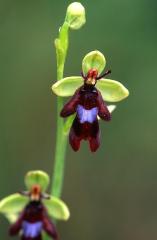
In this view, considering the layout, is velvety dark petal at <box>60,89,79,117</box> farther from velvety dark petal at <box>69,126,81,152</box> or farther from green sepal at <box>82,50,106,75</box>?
green sepal at <box>82,50,106,75</box>

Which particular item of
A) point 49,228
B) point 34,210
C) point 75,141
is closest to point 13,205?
point 34,210

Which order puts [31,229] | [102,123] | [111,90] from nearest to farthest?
[31,229], [111,90], [102,123]

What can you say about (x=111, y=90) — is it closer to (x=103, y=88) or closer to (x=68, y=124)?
(x=103, y=88)

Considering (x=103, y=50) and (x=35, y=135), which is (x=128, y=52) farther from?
(x=35, y=135)

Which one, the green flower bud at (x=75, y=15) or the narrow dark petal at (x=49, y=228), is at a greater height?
the green flower bud at (x=75, y=15)

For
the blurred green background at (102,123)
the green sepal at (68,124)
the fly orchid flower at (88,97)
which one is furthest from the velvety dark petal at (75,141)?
the blurred green background at (102,123)

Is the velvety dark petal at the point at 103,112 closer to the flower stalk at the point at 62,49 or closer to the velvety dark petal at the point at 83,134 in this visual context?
the velvety dark petal at the point at 83,134

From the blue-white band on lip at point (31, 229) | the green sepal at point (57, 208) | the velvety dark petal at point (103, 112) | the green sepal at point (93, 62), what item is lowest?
the blue-white band on lip at point (31, 229)

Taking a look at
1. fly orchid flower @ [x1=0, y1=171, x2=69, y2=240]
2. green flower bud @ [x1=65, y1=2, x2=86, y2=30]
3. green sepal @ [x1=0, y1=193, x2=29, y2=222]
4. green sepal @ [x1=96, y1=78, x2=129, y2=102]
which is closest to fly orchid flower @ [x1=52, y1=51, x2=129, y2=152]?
green sepal @ [x1=96, y1=78, x2=129, y2=102]
